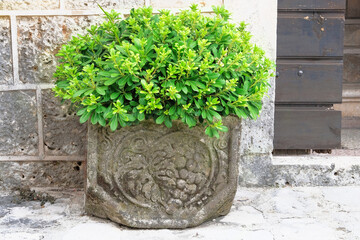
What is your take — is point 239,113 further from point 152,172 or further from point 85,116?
point 85,116

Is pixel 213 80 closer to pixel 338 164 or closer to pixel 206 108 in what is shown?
pixel 206 108

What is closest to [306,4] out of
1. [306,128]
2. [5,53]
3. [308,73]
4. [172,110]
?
[308,73]

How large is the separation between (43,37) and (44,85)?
284mm

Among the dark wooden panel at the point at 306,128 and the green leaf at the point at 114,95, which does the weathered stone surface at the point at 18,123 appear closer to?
the green leaf at the point at 114,95

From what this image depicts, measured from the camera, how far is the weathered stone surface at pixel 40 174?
9.95ft

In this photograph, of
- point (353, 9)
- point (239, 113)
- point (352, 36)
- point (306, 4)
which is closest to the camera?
point (239, 113)

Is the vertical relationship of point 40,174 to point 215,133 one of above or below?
below

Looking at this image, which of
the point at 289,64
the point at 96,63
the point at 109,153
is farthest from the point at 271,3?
the point at 109,153

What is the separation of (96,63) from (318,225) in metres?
1.38

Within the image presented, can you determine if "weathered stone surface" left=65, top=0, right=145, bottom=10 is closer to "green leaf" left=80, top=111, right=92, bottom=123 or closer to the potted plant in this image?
the potted plant

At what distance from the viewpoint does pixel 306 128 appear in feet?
10.7

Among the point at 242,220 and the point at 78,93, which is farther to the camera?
the point at 242,220

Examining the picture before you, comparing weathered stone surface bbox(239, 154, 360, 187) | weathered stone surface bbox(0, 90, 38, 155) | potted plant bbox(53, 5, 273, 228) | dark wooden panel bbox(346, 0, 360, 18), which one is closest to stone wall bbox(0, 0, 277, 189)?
weathered stone surface bbox(0, 90, 38, 155)

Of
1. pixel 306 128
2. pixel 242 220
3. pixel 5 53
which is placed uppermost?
pixel 5 53
